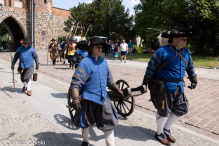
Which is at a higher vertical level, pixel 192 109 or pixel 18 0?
pixel 18 0

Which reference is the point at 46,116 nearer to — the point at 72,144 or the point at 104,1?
the point at 72,144

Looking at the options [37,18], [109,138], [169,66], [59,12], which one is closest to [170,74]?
[169,66]

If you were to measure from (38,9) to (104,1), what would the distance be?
11.1 metres

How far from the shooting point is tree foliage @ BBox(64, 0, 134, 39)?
3556 centimetres

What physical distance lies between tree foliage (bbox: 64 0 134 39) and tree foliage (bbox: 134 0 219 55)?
41.7ft

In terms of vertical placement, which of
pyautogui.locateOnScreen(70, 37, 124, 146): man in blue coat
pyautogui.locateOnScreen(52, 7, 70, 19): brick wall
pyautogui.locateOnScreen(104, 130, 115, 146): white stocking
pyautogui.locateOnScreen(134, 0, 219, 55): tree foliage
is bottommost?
pyautogui.locateOnScreen(104, 130, 115, 146): white stocking

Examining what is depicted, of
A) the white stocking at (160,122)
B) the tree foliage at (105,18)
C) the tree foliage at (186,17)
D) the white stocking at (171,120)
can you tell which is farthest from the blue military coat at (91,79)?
the tree foliage at (105,18)

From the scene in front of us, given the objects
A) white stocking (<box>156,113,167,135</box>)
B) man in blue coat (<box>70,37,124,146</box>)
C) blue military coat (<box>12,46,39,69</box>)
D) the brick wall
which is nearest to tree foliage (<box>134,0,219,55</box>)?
blue military coat (<box>12,46,39,69</box>)

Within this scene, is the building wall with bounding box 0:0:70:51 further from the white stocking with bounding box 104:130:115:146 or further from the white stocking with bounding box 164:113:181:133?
the white stocking with bounding box 104:130:115:146

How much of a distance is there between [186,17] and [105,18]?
17.8 m

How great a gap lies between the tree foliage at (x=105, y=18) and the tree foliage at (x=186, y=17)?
41.7ft

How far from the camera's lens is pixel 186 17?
19719mm

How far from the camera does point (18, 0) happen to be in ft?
102

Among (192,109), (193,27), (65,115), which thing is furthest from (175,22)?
(65,115)
